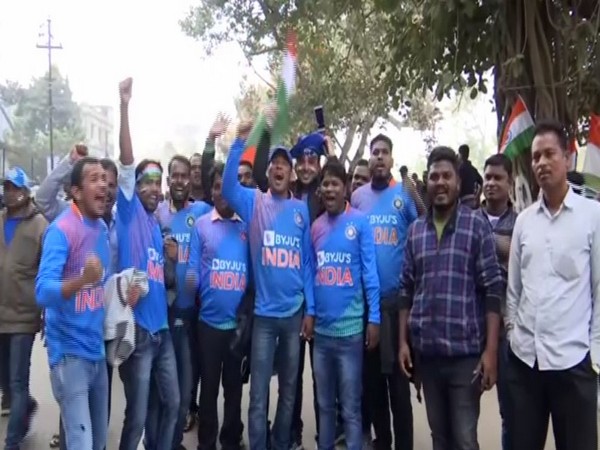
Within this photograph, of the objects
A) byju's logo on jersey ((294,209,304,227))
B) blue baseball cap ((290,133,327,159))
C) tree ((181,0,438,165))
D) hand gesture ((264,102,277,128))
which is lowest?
byju's logo on jersey ((294,209,304,227))

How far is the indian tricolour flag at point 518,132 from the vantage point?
16.8 feet

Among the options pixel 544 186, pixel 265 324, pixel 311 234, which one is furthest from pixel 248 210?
pixel 544 186

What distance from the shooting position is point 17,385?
464 centimetres

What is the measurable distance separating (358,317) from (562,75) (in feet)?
8.39

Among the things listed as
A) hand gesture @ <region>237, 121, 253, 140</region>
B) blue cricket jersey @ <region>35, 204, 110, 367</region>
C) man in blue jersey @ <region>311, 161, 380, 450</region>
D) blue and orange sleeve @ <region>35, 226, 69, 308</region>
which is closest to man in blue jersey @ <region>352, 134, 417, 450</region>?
man in blue jersey @ <region>311, 161, 380, 450</region>

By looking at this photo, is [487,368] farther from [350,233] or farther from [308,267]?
[308,267]

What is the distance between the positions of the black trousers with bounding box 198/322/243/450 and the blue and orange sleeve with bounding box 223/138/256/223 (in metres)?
0.75

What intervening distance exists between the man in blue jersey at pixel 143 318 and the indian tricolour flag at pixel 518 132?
262 cm

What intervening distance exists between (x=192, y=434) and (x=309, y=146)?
7.39 ft

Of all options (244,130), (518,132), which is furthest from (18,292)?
(518,132)

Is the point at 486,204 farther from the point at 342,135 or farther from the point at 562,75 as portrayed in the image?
the point at 342,135

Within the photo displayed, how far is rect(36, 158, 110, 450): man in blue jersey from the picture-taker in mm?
3357

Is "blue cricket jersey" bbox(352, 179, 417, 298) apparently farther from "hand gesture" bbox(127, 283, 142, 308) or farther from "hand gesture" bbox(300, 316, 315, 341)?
"hand gesture" bbox(127, 283, 142, 308)

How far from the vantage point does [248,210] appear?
4410 millimetres
